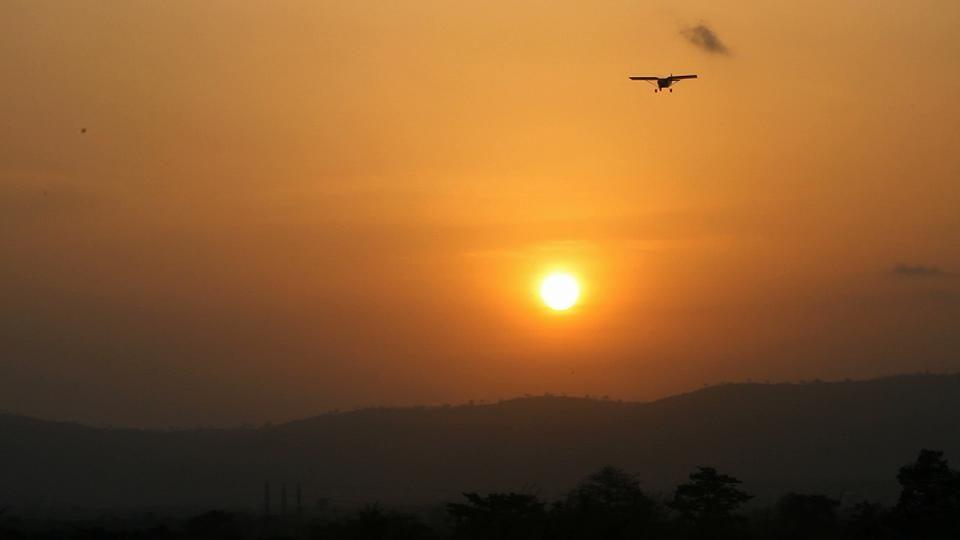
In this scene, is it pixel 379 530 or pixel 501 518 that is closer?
pixel 379 530

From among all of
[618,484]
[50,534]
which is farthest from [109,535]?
[618,484]

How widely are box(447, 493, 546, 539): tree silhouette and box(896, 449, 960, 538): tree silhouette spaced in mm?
16424

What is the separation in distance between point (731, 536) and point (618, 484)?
44452 mm

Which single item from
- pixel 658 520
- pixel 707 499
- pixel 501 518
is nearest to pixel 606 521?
pixel 501 518

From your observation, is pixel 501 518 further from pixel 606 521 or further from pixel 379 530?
pixel 379 530

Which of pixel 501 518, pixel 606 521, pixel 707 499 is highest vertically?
pixel 707 499

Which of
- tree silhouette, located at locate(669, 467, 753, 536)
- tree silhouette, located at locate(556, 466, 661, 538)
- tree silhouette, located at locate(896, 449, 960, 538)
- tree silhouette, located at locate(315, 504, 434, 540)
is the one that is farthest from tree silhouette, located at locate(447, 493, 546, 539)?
tree silhouette, located at locate(896, 449, 960, 538)

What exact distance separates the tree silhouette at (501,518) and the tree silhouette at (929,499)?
16.4 m

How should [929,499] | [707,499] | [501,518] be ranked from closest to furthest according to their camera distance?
[501,518]
[929,499]
[707,499]

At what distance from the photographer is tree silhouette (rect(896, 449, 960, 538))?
64625 mm

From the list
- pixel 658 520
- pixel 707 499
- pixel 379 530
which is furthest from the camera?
pixel 707 499

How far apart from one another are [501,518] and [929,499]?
19.3m

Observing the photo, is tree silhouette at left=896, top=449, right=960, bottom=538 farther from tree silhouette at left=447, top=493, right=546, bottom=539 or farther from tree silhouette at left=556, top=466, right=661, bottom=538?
tree silhouette at left=447, top=493, right=546, bottom=539

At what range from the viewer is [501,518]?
214 feet
